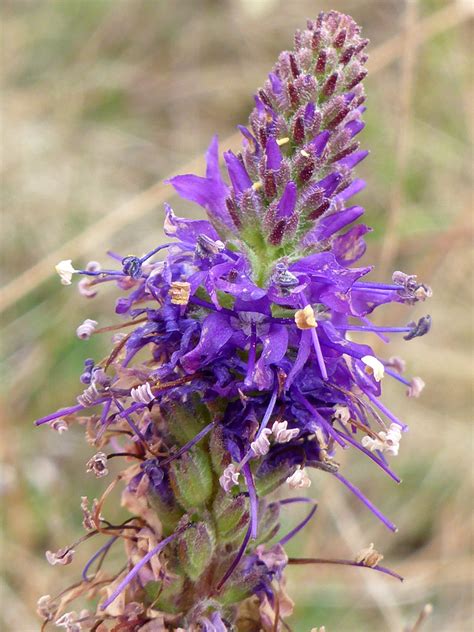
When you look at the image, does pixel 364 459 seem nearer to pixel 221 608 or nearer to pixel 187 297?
pixel 221 608

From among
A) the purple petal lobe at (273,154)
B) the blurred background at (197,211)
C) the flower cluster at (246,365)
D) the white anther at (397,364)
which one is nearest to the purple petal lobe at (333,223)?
the flower cluster at (246,365)

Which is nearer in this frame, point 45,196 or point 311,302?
point 311,302

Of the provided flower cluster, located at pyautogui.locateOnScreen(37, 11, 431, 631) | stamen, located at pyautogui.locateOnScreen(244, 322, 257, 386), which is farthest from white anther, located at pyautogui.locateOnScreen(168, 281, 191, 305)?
stamen, located at pyautogui.locateOnScreen(244, 322, 257, 386)

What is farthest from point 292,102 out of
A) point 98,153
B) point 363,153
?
point 98,153

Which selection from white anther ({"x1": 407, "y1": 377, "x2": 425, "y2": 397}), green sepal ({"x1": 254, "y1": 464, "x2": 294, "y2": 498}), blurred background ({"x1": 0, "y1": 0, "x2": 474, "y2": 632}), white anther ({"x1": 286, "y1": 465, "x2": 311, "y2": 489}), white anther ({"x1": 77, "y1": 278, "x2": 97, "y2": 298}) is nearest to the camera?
white anther ({"x1": 286, "y1": 465, "x2": 311, "y2": 489})

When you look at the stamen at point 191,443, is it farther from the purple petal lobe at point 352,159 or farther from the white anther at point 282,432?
the purple petal lobe at point 352,159

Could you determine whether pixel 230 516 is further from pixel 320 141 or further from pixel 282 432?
pixel 320 141

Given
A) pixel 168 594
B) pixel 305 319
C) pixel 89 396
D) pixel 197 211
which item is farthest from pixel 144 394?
pixel 197 211

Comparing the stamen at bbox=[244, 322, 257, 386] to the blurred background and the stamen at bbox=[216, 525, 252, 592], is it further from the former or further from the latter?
the blurred background

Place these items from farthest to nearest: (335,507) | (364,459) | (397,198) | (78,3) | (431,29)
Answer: (78,3), (364,459), (335,507), (431,29), (397,198)
